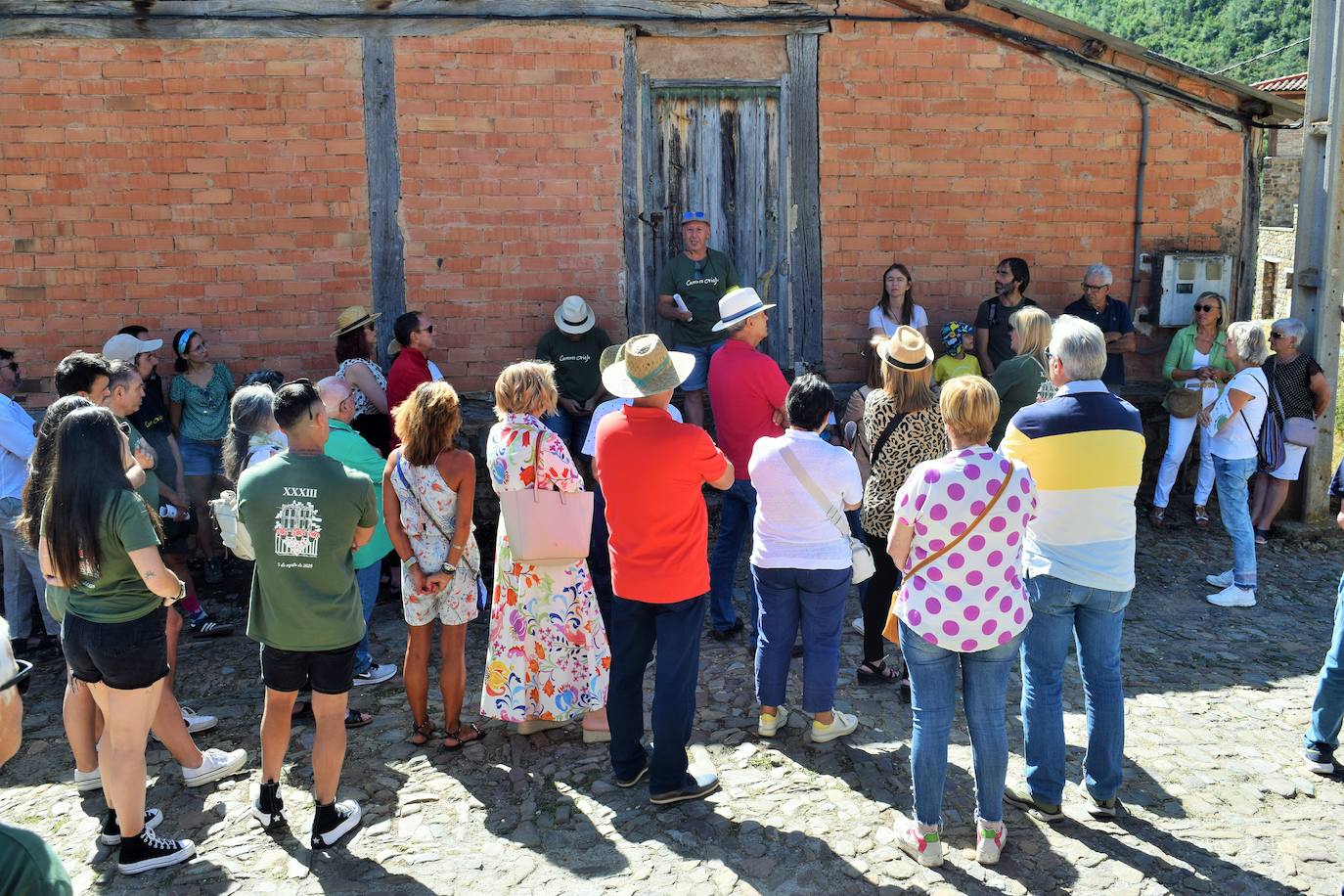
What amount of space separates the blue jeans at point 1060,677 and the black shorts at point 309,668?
2.66 meters

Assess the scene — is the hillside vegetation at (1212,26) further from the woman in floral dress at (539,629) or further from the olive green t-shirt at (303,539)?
the olive green t-shirt at (303,539)

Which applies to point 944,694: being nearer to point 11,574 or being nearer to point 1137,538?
point 1137,538

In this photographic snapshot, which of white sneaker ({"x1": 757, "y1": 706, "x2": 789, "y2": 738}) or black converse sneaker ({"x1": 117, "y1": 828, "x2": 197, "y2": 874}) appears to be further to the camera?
white sneaker ({"x1": 757, "y1": 706, "x2": 789, "y2": 738})

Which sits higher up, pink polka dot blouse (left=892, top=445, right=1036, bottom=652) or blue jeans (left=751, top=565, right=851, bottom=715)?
pink polka dot blouse (left=892, top=445, right=1036, bottom=652)

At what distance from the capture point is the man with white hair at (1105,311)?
8.46 m

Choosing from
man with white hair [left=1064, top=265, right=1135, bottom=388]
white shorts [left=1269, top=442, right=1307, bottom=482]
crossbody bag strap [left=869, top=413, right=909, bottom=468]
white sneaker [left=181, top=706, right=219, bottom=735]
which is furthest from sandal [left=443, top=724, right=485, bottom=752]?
white shorts [left=1269, top=442, right=1307, bottom=482]

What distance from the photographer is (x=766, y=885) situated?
4199 millimetres

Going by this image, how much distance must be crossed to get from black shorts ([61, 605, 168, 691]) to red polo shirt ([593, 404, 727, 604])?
1804mm

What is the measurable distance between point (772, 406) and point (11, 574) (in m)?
4.57

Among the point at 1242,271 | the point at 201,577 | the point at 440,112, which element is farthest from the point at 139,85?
the point at 1242,271

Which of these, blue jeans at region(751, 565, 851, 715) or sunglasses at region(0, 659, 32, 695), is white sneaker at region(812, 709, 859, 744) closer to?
blue jeans at region(751, 565, 851, 715)

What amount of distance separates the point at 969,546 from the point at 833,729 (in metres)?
1.63

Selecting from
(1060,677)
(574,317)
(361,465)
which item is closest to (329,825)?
(361,465)

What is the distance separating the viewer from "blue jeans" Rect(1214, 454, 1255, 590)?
23.9ft
